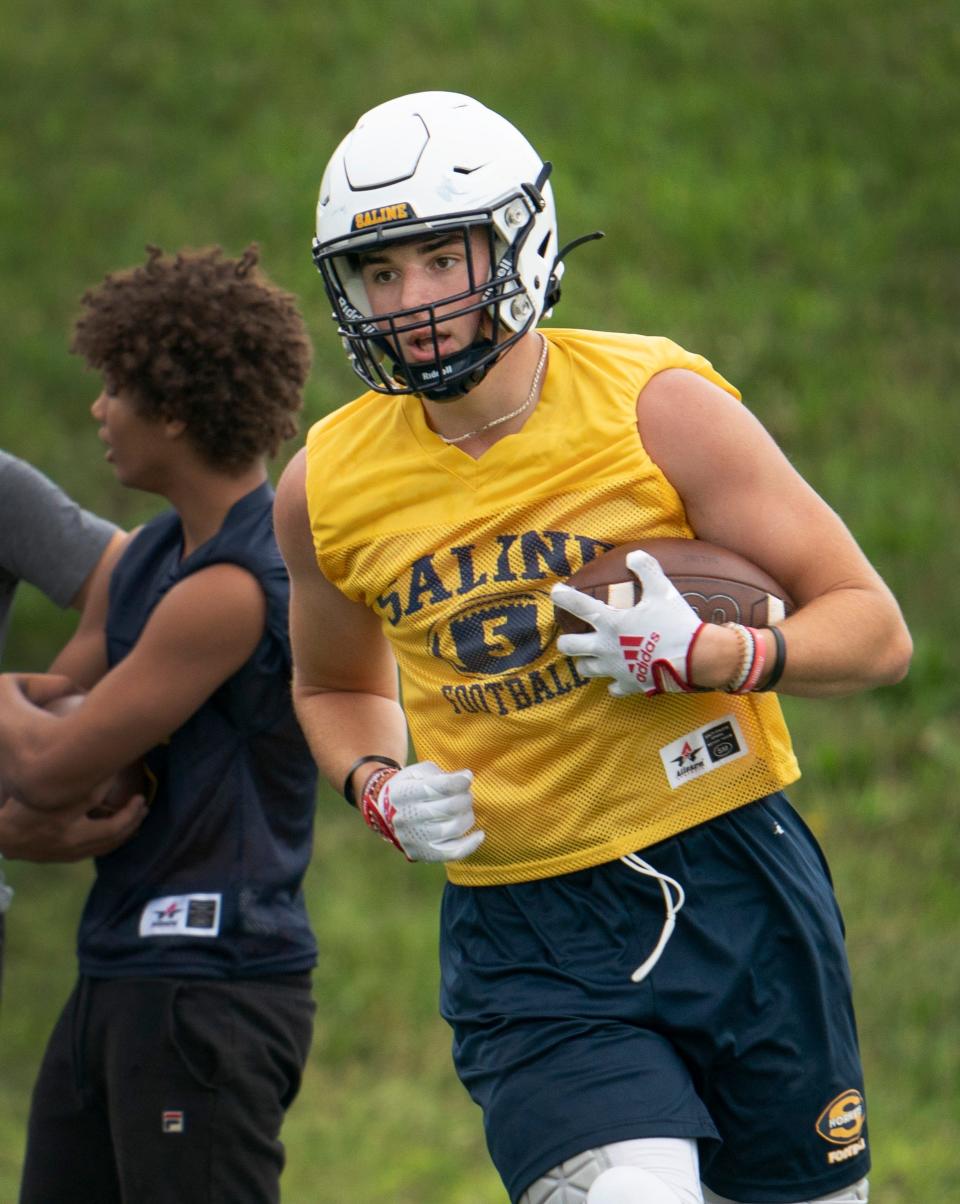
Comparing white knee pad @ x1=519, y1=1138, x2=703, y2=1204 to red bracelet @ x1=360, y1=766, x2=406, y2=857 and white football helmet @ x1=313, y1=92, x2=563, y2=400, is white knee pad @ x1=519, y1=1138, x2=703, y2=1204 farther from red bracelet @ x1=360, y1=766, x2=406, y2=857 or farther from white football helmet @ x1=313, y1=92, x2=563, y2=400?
white football helmet @ x1=313, y1=92, x2=563, y2=400

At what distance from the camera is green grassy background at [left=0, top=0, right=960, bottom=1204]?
6188mm

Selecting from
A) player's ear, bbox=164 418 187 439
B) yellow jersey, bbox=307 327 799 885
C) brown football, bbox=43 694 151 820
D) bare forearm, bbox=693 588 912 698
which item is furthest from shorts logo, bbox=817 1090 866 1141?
player's ear, bbox=164 418 187 439

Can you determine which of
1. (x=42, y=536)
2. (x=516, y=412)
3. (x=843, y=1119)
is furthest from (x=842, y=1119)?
(x=42, y=536)

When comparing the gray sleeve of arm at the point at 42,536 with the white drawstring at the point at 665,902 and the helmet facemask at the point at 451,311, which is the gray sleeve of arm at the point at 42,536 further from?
the white drawstring at the point at 665,902

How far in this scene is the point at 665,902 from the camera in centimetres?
277

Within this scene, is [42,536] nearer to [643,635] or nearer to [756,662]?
[643,635]

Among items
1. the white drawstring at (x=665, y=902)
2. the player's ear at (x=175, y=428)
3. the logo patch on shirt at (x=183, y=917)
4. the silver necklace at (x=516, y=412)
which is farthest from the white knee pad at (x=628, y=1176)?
the player's ear at (x=175, y=428)

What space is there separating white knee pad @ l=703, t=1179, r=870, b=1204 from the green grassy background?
2395 millimetres

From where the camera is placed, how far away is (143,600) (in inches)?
142

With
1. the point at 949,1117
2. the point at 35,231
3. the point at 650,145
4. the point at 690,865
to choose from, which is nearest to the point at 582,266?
the point at 650,145

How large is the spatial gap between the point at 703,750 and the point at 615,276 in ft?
22.6

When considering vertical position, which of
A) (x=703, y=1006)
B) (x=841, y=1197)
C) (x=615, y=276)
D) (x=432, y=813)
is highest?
(x=615, y=276)

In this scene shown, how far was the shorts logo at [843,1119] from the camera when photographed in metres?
2.83

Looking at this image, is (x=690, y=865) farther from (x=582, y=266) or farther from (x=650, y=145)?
(x=650, y=145)
